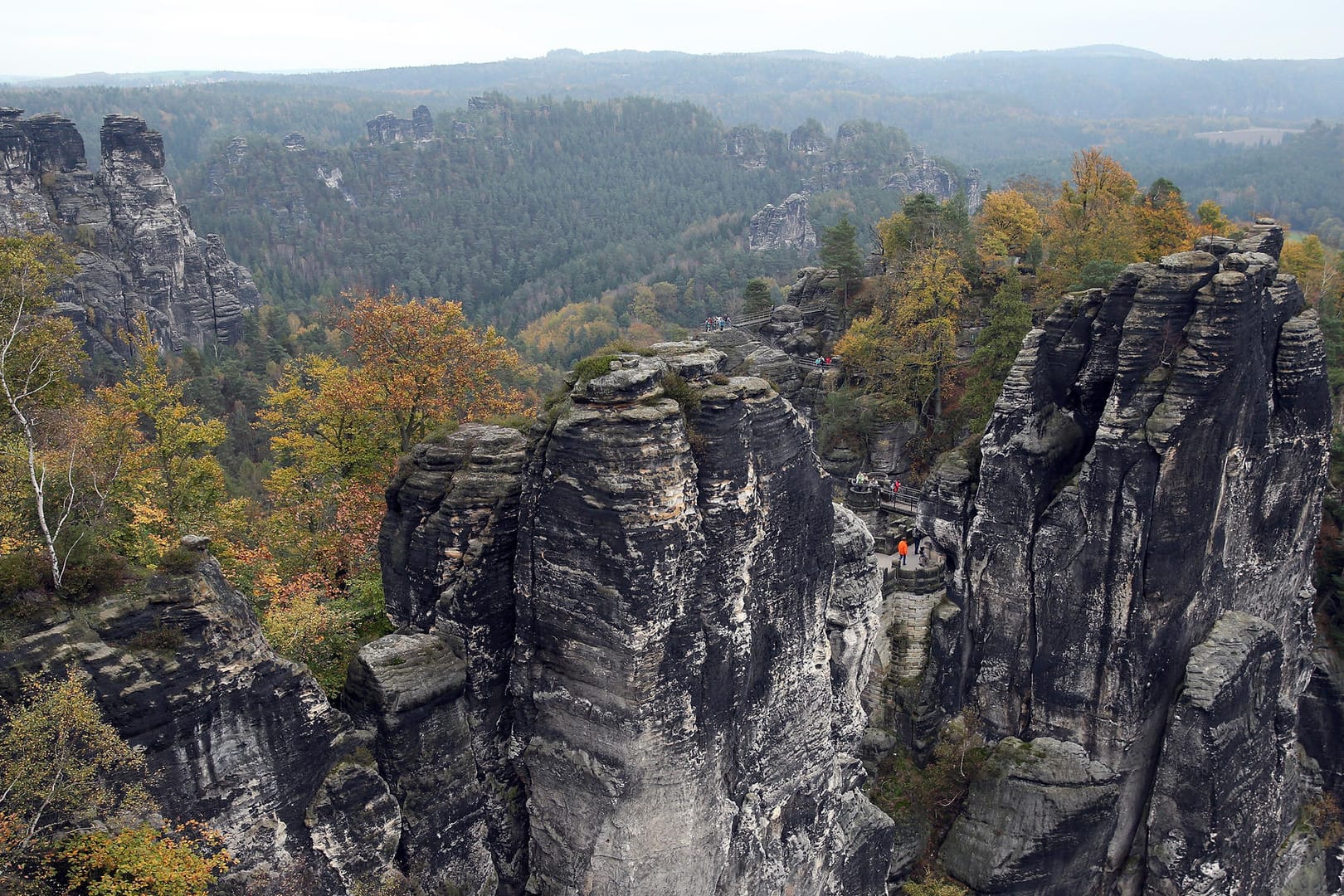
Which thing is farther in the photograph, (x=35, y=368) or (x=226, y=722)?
(x=35, y=368)

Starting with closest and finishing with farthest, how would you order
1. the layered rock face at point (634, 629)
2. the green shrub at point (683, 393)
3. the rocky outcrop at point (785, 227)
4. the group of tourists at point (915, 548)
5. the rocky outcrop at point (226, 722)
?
the rocky outcrop at point (226, 722) < the layered rock face at point (634, 629) < the green shrub at point (683, 393) < the group of tourists at point (915, 548) < the rocky outcrop at point (785, 227)

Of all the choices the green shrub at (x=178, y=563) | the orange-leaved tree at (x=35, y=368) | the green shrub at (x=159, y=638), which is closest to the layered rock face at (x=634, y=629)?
the green shrub at (x=159, y=638)

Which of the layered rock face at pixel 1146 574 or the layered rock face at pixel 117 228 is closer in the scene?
the layered rock face at pixel 1146 574

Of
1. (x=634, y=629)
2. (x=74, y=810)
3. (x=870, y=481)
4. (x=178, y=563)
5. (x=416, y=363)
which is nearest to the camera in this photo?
(x=74, y=810)

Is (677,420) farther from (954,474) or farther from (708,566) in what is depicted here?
(954,474)

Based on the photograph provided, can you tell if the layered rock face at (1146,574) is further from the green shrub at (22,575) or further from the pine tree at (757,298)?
the pine tree at (757,298)

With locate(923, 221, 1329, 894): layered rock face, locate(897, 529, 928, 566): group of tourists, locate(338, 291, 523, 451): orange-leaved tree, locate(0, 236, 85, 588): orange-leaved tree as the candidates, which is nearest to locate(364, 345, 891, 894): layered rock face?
locate(0, 236, 85, 588): orange-leaved tree

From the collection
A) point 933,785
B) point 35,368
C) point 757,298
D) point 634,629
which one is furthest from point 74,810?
point 757,298

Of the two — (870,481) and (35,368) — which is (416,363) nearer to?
(35,368)
